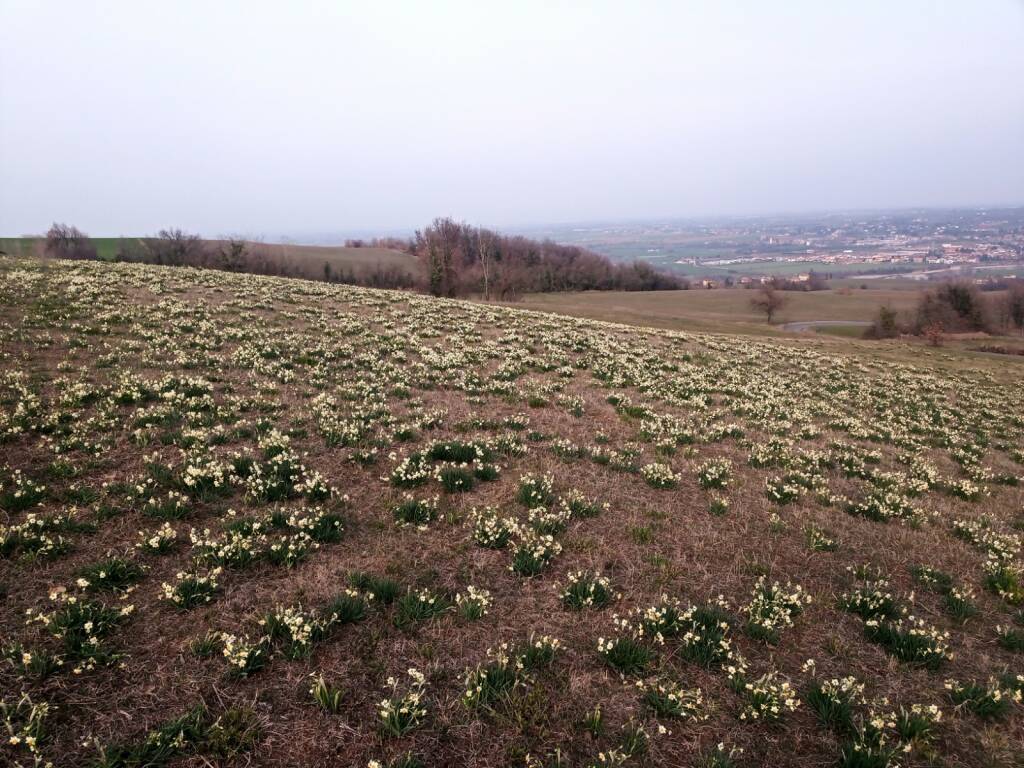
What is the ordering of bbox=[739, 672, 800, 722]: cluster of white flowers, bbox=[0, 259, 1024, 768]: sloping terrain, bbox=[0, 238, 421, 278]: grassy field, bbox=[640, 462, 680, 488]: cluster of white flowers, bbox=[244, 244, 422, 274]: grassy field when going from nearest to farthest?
bbox=[0, 259, 1024, 768]: sloping terrain < bbox=[739, 672, 800, 722]: cluster of white flowers < bbox=[640, 462, 680, 488]: cluster of white flowers < bbox=[0, 238, 421, 278]: grassy field < bbox=[244, 244, 422, 274]: grassy field

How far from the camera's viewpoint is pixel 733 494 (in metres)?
9.60

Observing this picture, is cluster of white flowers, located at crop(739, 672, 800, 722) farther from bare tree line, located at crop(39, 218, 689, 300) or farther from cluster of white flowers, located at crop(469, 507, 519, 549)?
bare tree line, located at crop(39, 218, 689, 300)

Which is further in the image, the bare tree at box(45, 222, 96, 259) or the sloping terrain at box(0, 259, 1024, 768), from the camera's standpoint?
the bare tree at box(45, 222, 96, 259)

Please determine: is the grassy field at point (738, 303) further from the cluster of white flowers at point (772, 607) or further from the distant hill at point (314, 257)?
the cluster of white flowers at point (772, 607)

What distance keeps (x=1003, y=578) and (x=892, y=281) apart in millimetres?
175553

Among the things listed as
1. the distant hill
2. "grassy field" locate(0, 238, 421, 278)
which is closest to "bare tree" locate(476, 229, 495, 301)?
the distant hill

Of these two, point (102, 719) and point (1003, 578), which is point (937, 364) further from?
point (102, 719)

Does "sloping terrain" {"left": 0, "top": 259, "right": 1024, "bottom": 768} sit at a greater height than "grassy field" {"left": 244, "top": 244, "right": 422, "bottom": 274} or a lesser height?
lesser

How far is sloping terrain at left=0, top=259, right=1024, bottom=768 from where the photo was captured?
4445 millimetres

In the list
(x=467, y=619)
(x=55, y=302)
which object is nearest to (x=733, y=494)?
(x=467, y=619)

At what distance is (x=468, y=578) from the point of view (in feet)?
21.3

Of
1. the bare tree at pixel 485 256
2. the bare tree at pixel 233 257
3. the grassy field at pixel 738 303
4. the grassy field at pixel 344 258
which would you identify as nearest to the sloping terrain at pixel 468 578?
the bare tree at pixel 485 256

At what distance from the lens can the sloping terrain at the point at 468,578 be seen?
4445mm

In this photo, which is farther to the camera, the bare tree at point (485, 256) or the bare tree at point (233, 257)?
the bare tree at point (485, 256)
